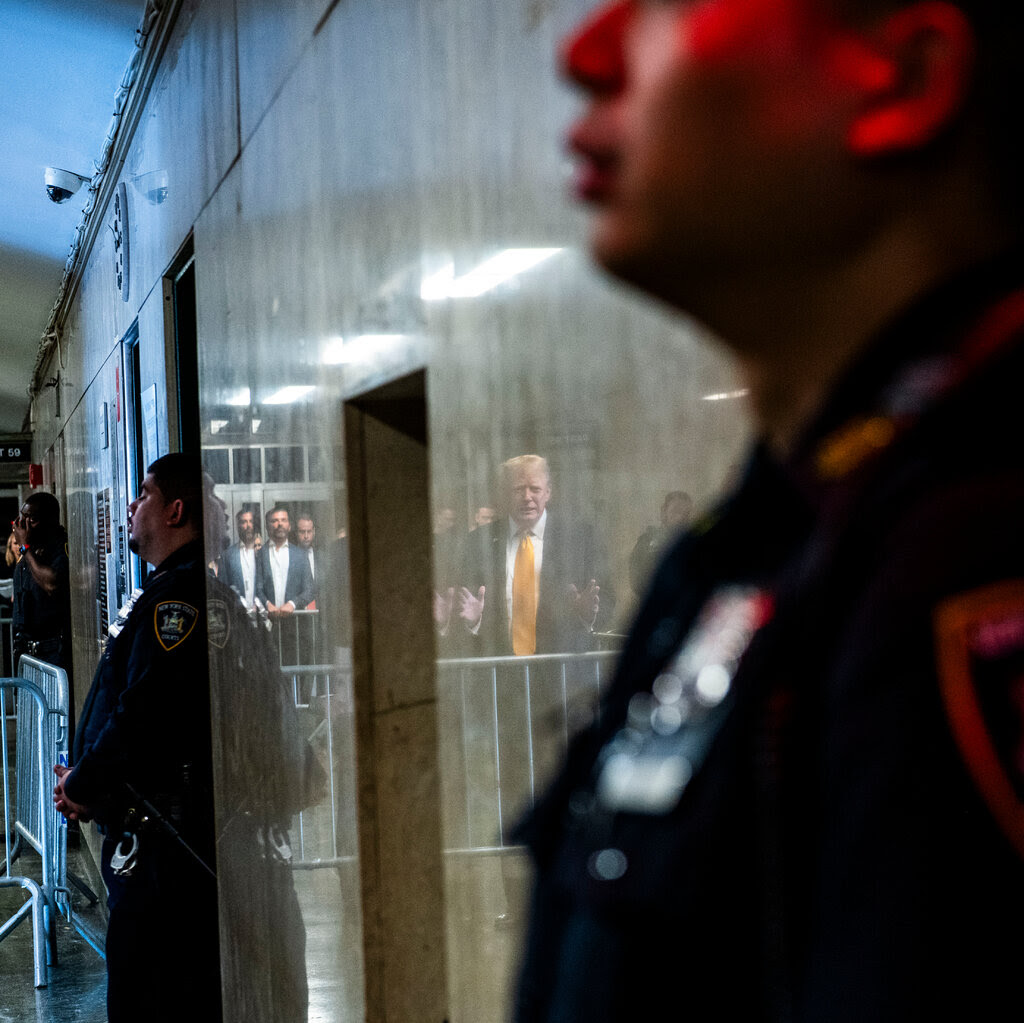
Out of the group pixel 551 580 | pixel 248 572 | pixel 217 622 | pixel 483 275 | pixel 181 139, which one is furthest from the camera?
pixel 181 139

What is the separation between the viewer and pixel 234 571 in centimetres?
344

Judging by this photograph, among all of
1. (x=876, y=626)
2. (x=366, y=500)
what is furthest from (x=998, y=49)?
(x=366, y=500)

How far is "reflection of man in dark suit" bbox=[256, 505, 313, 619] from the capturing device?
2.70m

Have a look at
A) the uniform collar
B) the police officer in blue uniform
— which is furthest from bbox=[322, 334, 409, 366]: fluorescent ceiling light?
the uniform collar

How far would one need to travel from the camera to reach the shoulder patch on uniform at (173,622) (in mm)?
3645

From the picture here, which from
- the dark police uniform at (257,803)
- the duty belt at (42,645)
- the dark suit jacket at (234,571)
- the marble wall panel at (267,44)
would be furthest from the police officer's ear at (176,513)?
the duty belt at (42,645)

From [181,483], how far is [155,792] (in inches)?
37.2

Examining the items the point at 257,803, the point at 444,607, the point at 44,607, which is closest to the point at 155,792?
the point at 257,803

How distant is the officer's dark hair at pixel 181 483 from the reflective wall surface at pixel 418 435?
1.11ft

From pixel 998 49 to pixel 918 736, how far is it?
31 centimetres

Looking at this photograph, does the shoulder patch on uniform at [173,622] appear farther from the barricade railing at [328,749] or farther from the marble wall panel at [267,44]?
the marble wall panel at [267,44]

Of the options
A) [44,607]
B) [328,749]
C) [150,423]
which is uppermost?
[150,423]

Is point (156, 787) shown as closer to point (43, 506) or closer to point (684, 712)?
point (684, 712)

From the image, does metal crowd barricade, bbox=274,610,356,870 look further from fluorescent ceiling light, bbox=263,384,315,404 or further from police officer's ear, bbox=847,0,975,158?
police officer's ear, bbox=847,0,975,158
